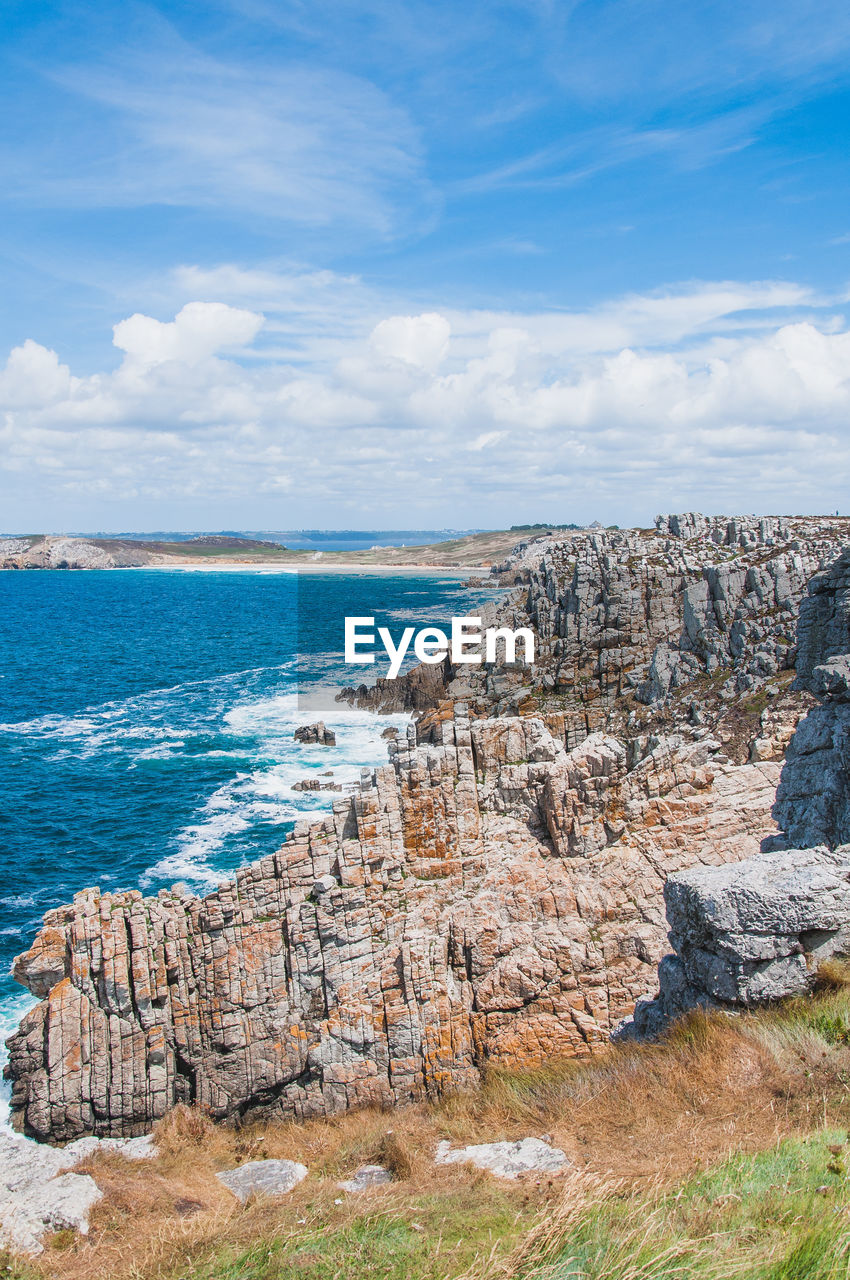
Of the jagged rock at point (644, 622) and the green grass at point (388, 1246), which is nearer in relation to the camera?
the green grass at point (388, 1246)

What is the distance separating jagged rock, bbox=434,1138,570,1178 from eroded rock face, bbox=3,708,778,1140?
2.96m

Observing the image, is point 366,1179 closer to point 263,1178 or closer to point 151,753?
point 263,1178

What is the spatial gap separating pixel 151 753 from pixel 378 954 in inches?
1571

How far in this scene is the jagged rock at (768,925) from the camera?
1086 centimetres

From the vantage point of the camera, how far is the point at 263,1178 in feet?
42.3

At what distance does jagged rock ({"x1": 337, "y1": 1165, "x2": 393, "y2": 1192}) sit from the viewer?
11.2m

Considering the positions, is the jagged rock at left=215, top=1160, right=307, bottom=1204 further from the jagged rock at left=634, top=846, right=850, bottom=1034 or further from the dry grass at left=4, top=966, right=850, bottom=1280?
the jagged rock at left=634, top=846, right=850, bottom=1034

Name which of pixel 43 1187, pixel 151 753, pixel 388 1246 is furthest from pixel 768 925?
pixel 151 753

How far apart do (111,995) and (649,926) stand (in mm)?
11328

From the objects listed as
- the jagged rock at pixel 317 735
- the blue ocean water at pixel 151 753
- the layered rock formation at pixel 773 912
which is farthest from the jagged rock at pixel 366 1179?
the jagged rock at pixel 317 735

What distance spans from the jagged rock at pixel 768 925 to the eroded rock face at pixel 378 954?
414 centimetres

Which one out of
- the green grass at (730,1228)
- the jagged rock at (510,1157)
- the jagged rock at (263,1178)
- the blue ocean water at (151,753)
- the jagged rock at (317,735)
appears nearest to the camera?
the green grass at (730,1228)

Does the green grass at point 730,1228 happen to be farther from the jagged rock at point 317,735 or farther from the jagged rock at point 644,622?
the jagged rock at point 317,735

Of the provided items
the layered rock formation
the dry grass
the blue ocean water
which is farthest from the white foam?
the layered rock formation
